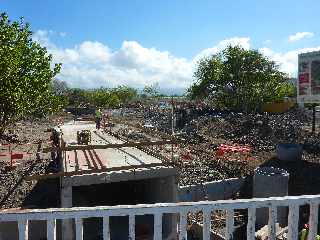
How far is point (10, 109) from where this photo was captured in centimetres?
1747

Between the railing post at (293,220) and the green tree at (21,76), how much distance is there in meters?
14.6

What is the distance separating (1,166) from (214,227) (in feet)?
43.3

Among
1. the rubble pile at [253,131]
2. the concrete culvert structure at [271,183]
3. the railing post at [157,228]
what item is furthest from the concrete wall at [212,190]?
the railing post at [157,228]

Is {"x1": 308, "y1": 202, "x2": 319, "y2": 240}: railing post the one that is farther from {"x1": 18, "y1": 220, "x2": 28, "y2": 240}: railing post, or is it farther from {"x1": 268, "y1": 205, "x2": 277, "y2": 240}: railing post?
{"x1": 18, "y1": 220, "x2": 28, "y2": 240}: railing post

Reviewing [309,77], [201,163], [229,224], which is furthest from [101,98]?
[229,224]

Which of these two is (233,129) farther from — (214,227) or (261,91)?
(214,227)

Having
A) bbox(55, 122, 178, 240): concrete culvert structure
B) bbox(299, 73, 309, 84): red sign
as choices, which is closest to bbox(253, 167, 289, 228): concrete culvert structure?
bbox(55, 122, 178, 240): concrete culvert structure

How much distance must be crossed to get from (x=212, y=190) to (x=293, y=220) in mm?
14832

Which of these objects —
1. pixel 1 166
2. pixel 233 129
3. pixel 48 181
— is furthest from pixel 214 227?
pixel 233 129

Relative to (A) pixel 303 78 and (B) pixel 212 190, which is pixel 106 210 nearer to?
(B) pixel 212 190

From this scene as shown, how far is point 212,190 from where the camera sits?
18234mm

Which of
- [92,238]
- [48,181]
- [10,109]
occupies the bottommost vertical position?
[92,238]

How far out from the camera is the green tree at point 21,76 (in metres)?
16.6

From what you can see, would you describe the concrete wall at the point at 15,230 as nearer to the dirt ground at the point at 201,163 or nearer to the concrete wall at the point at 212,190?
the dirt ground at the point at 201,163
